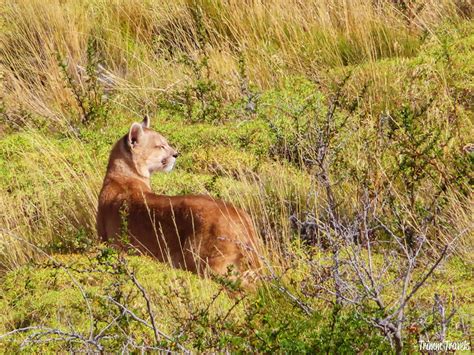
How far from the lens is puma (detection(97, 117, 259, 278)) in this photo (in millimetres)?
7766

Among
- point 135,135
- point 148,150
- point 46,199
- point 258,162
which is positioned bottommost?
point 258,162

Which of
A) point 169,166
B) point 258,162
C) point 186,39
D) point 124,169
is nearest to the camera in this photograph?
point 124,169

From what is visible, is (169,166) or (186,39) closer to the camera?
(169,166)

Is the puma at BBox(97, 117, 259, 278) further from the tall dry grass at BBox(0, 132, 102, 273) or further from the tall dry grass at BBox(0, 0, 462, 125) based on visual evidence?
the tall dry grass at BBox(0, 0, 462, 125)

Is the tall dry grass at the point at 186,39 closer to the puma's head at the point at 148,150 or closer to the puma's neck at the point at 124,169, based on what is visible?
the puma's head at the point at 148,150

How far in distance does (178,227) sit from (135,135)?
2.12 meters

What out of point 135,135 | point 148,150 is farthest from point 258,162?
point 135,135

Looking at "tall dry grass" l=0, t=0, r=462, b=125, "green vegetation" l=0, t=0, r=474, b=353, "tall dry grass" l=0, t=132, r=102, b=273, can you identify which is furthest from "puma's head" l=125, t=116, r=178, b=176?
"tall dry grass" l=0, t=0, r=462, b=125

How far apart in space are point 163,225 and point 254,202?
1.19 m

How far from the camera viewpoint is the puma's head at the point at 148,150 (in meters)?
9.99

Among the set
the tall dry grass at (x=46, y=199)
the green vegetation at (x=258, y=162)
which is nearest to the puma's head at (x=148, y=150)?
the green vegetation at (x=258, y=162)

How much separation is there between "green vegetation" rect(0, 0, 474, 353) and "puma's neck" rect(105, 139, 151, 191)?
0.30 metres

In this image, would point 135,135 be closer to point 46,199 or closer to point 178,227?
point 46,199

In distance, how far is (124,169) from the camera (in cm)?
981
